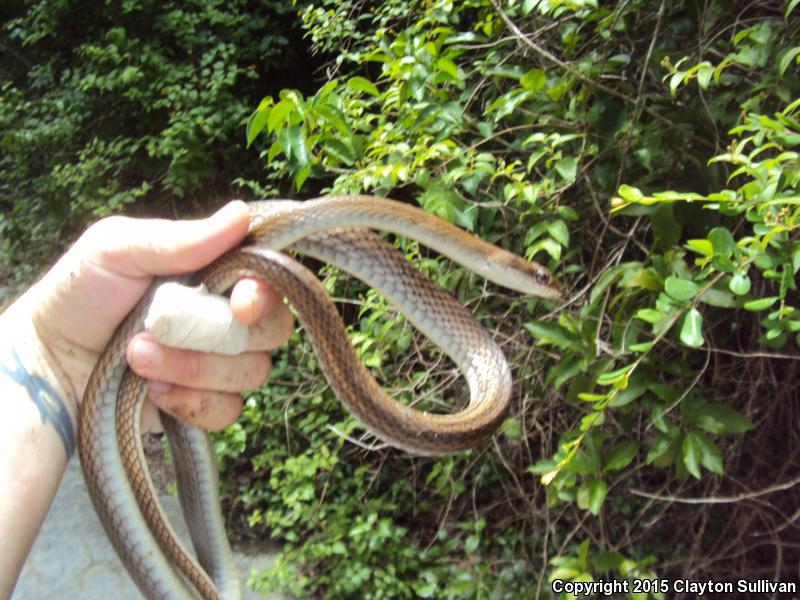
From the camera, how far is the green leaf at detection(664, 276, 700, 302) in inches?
64.1

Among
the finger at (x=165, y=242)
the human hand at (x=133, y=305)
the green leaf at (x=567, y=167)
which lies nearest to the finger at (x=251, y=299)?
the human hand at (x=133, y=305)

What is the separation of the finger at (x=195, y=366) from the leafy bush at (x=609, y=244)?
2.59 feet

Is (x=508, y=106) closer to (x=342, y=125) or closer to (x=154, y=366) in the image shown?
(x=342, y=125)

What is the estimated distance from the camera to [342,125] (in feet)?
8.14

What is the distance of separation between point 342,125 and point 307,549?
Result: 7.82ft

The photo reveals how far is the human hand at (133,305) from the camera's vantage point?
1722 millimetres

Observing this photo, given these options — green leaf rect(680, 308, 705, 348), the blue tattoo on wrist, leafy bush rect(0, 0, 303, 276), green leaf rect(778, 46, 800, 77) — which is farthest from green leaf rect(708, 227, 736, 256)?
leafy bush rect(0, 0, 303, 276)

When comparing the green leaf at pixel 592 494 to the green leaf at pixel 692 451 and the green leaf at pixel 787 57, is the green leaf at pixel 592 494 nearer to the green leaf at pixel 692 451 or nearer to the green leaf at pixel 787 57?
the green leaf at pixel 692 451

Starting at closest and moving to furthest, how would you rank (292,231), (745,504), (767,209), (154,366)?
(767,209), (154,366), (292,231), (745,504)

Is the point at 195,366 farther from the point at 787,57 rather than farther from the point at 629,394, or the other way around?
the point at 787,57

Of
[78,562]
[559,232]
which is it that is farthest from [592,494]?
[78,562]

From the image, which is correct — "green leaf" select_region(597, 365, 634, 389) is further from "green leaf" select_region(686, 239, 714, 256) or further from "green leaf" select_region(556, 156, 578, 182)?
"green leaf" select_region(556, 156, 578, 182)

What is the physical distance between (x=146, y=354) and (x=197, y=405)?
0.74ft

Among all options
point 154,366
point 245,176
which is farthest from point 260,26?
point 154,366
